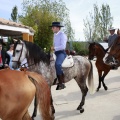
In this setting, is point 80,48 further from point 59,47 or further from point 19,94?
point 19,94

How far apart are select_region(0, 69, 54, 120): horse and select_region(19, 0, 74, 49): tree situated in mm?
22982

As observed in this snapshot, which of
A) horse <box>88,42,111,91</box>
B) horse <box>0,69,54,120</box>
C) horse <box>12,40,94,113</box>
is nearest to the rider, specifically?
horse <box>12,40,94,113</box>

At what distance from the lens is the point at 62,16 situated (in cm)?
3806

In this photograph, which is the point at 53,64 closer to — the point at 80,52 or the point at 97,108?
the point at 97,108

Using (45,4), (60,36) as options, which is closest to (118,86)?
(60,36)

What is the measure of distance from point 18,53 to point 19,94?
227cm

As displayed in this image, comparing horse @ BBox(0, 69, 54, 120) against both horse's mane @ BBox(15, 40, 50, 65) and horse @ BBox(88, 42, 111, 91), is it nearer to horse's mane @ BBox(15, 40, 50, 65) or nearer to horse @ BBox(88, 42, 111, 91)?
horse's mane @ BBox(15, 40, 50, 65)

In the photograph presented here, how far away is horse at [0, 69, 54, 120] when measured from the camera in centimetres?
271

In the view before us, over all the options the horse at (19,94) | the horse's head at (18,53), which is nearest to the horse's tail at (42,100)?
the horse at (19,94)

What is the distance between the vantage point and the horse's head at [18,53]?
4.94 metres

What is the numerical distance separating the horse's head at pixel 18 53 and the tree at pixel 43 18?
832 inches

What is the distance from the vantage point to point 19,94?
2.83m

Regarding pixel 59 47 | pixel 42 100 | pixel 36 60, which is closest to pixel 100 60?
pixel 59 47

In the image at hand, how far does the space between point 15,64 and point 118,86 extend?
18.2ft
